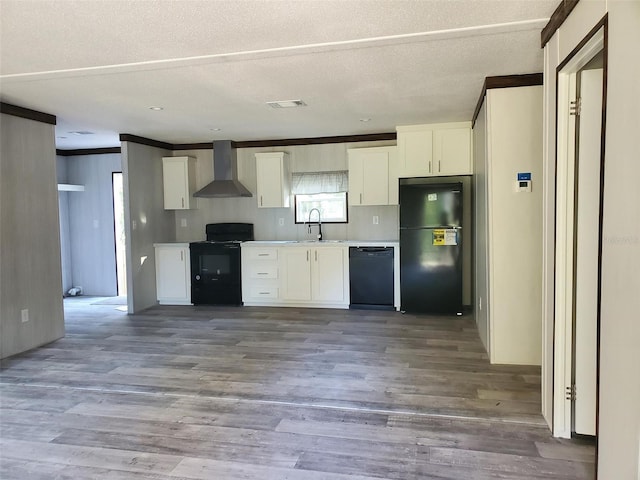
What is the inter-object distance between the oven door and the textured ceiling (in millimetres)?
2009

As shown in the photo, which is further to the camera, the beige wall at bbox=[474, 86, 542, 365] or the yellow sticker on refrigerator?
the yellow sticker on refrigerator

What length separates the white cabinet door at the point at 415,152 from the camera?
5410mm

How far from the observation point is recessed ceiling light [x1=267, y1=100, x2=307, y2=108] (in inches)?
164

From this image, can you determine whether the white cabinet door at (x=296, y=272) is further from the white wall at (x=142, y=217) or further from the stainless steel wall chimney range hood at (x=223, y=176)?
the white wall at (x=142, y=217)

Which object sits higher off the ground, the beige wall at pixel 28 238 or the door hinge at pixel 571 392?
the beige wall at pixel 28 238

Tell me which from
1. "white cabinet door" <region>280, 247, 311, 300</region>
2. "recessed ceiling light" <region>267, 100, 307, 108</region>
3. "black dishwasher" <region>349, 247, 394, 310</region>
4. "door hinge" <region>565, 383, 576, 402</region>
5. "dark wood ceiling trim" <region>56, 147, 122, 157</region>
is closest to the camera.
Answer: "door hinge" <region>565, 383, 576, 402</region>

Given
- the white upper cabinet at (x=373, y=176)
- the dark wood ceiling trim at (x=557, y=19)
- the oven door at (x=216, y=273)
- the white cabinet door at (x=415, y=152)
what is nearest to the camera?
the dark wood ceiling trim at (x=557, y=19)

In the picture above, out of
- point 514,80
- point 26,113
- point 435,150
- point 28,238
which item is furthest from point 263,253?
point 514,80

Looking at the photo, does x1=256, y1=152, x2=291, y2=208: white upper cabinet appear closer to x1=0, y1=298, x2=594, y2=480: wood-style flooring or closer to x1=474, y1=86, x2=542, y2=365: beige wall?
x1=0, y1=298, x2=594, y2=480: wood-style flooring

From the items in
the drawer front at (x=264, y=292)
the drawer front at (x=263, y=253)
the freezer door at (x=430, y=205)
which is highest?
the freezer door at (x=430, y=205)

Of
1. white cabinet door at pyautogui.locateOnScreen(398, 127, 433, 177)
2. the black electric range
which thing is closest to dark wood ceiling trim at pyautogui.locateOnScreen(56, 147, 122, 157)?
the black electric range

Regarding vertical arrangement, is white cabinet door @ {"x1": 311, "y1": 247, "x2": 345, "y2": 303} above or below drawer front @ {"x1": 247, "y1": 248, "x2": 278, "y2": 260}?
below

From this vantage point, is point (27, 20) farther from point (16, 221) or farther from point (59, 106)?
point (16, 221)

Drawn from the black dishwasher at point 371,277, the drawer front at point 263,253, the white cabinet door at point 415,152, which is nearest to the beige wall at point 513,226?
the white cabinet door at point 415,152
